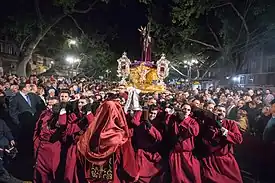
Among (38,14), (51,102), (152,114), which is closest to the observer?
(152,114)

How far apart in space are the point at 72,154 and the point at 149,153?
1.48 meters

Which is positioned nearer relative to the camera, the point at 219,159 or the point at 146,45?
the point at 219,159

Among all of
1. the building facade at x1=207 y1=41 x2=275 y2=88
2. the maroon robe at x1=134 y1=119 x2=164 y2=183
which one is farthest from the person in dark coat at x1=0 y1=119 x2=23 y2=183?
the building facade at x1=207 y1=41 x2=275 y2=88

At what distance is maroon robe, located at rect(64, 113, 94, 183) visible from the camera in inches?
245

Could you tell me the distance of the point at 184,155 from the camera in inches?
243

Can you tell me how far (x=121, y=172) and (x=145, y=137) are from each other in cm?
79

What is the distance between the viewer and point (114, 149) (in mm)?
5742

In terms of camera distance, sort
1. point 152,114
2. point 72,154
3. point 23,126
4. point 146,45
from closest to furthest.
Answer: point 72,154 → point 152,114 → point 23,126 → point 146,45

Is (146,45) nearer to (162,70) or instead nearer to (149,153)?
(162,70)

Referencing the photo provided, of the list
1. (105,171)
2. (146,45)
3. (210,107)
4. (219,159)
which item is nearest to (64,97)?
(105,171)

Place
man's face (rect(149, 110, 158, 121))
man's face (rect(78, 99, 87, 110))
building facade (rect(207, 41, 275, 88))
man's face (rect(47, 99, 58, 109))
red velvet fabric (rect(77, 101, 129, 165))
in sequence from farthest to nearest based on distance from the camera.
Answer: building facade (rect(207, 41, 275, 88))
man's face (rect(78, 99, 87, 110))
man's face (rect(47, 99, 58, 109))
man's face (rect(149, 110, 158, 121))
red velvet fabric (rect(77, 101, 129, 165))

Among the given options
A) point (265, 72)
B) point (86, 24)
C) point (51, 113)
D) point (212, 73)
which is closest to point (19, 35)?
point (86, 24)

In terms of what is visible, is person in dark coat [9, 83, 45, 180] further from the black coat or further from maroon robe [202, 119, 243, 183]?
maroon robe [202, 119, 243, 183]

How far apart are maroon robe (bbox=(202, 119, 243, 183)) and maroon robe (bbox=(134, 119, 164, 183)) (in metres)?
0.87
